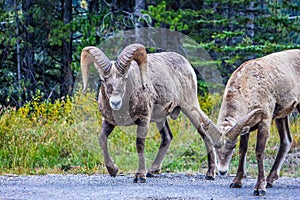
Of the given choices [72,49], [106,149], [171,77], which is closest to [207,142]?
[171,77]

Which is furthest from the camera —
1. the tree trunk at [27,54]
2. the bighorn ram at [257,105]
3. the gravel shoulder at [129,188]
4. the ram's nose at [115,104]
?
the tree trunk at [27,54]

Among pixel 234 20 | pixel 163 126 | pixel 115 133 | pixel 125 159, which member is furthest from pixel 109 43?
pixel 163 126

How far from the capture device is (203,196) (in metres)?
7.56

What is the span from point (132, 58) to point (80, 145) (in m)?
3.70

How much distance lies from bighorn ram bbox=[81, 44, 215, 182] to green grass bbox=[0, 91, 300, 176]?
1.23 m

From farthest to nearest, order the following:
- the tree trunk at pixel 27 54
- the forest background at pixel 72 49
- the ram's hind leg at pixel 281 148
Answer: the tree trunk at pixel 27 54, the forest background at pixel 72 49, the ram's hind leg at pixel 281 148

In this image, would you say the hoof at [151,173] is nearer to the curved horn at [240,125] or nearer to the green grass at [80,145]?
the green grass at [80,145]

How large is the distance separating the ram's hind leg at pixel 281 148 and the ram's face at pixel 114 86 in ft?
7.29

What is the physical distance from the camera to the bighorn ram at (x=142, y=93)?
848 centimetres

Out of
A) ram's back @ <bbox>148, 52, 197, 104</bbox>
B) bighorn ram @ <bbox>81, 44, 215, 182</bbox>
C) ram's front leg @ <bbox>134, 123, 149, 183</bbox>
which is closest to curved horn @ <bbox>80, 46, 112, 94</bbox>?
bighorn ram @ <bbox>81, 44, 215, 182</bbox>

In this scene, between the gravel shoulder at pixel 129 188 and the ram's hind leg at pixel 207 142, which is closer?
the gravel shoulder at pixel 129 188

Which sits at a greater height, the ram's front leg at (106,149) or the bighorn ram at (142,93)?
the bighorn ram at (142,93)

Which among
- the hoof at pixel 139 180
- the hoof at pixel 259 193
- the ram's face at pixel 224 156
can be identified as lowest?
the hoof at pixel 139 180

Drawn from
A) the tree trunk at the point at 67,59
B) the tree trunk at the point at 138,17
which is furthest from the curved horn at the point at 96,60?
the tree trunk at the point at 67,59
